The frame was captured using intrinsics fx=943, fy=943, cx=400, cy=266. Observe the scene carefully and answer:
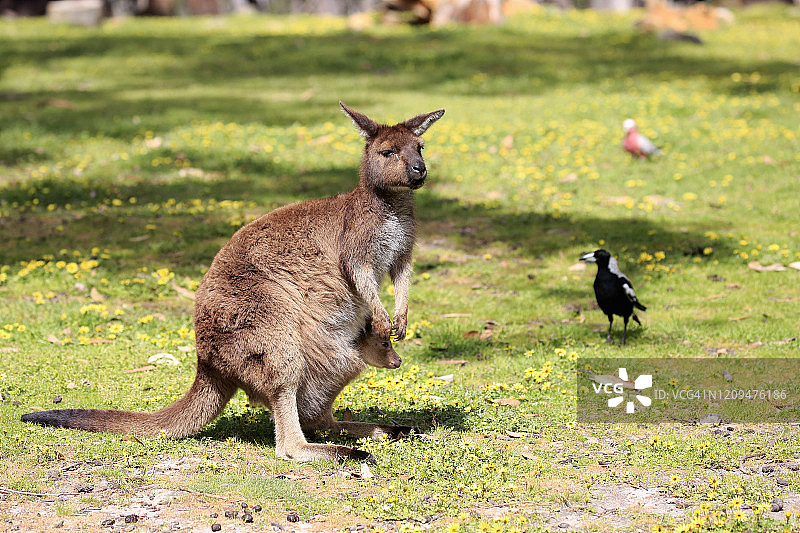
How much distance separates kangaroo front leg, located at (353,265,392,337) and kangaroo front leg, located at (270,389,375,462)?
1.90 feet

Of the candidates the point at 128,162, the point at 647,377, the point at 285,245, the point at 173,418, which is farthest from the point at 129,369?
the point at 128,162

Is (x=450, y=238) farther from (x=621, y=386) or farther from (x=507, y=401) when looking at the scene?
(x=507, y=401)

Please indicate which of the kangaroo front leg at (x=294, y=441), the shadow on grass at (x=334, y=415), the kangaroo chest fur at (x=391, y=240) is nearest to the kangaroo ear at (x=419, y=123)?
the kangaroo chest fur at (x=391, y=240)

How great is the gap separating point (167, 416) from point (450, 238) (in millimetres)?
5085

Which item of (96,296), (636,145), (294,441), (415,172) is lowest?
Result: (96,296)

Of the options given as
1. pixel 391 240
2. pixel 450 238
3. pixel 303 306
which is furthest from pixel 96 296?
pixel 391 240

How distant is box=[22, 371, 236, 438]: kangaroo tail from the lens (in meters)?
5.07

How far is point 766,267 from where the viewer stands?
853 centimetres

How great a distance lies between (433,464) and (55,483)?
1880 millimetres

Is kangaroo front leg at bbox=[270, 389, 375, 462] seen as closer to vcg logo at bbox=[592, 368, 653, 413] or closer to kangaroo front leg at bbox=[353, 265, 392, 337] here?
kangaroo front leg at bbox=[353, 265, 392, 337]

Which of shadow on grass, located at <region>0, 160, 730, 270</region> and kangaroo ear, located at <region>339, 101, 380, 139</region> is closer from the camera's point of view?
kangaroo ear, located at <region>339, 101, 380, 139</region>

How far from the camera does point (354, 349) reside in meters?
5.21

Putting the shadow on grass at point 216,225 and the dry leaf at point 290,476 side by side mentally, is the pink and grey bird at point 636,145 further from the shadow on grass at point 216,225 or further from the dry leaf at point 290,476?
the dry leaf at point 290,476

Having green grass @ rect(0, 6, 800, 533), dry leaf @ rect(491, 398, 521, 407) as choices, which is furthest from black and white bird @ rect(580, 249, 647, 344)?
dry leaf @ rect(491, 398, 521, 407)
